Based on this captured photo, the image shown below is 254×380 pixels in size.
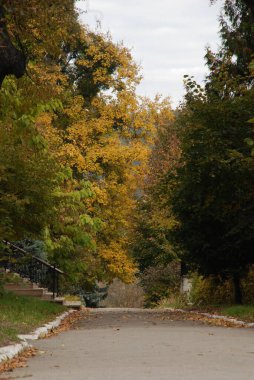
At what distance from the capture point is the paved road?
8.77 m

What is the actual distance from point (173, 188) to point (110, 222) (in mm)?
11193

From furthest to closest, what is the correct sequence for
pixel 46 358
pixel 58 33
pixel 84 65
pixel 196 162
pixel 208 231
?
pixel 84 65, pixel 208 231, pixel 196 162, pixel 58 33, pixel 46 358

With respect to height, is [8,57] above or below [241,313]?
above

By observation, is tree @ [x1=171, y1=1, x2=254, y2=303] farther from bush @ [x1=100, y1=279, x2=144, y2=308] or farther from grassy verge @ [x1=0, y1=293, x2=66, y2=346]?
bush @ [x1=100, y1=279, x2=144, y2=308]

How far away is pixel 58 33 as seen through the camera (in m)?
14.5

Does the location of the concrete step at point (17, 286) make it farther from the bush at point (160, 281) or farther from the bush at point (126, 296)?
the bush at point (126, 296)

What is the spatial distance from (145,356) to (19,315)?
8.56 metres

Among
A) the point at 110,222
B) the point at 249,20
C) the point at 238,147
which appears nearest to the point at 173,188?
the point at 238,147

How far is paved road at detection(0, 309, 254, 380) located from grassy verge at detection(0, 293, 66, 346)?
2.20ft

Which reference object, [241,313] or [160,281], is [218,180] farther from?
[160,281]

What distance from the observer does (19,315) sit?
18.9m

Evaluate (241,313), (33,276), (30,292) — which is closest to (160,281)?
(33,276)

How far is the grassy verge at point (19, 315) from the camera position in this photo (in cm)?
1340

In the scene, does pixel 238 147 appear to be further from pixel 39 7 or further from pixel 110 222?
pixel 110 222
